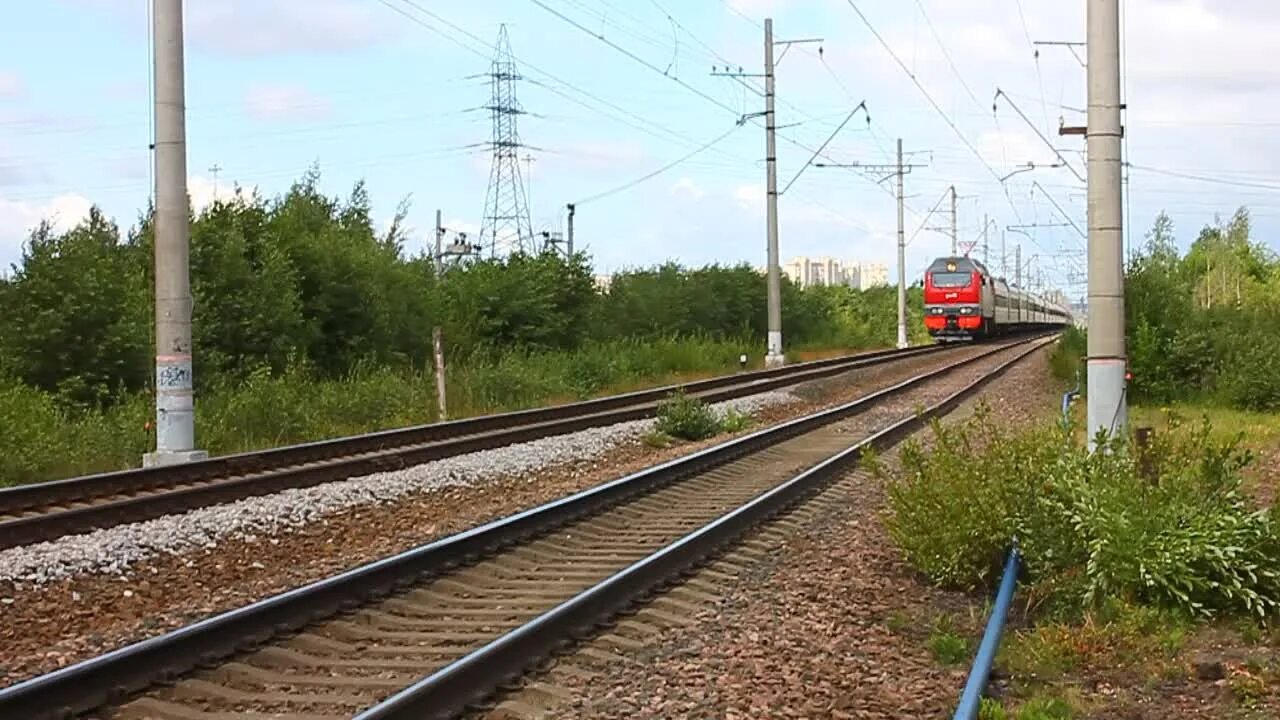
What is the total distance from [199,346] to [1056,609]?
18876mm

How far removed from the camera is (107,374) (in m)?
22.2

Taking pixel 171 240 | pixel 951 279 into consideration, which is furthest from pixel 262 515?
pixel 951 279

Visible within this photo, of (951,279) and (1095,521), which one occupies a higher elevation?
(951,279)

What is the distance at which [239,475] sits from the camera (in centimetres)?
1571

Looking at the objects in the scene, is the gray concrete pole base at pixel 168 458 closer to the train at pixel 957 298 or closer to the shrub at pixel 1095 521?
the shrub at pixel 1095 521

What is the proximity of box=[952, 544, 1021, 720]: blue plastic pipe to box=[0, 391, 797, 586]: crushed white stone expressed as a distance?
6.15 meters

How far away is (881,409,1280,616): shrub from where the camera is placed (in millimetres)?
8320

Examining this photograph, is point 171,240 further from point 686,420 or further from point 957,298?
point 957,298

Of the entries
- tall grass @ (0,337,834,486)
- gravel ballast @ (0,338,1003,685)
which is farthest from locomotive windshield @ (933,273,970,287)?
gravel ballast @ (0,338,1003,685)

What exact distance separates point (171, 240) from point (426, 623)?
959cm

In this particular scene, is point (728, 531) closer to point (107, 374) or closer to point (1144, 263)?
point (107, 374)

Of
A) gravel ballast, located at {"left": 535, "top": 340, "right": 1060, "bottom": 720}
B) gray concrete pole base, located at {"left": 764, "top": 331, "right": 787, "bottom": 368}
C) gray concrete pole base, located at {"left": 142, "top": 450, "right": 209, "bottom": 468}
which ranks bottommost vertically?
gravel ballast, located at {"left": 535, "top": 340, "right": 1060, "bottom": 720}

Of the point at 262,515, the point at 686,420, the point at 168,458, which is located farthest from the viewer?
the point at 686,420

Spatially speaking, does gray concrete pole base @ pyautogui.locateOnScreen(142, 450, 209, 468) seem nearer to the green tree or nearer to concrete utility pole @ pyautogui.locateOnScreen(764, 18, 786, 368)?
the green tree
